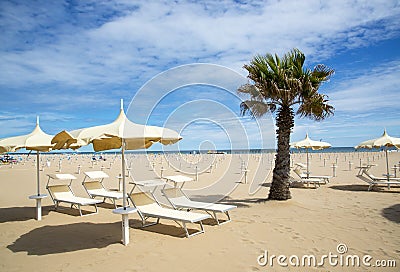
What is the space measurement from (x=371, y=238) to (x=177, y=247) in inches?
155

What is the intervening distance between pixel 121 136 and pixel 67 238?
2.69 metres

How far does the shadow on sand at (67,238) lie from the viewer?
5.60 m

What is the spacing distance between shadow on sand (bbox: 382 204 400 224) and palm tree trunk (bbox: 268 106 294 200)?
2.78 meters

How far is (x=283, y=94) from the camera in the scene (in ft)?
30.8

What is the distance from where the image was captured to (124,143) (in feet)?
19.5

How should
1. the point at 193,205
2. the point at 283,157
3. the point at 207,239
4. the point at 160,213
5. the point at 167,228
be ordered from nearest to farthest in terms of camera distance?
the point at 207,239
the point at 160,213
the point at 167,228
the point at 193,205
the point at 283,157

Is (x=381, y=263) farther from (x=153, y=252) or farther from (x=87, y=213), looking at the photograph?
(x=87, y=213)

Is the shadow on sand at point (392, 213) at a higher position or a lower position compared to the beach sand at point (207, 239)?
lower

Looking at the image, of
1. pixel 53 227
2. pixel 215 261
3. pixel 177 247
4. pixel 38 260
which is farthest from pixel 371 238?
pixel 53 227

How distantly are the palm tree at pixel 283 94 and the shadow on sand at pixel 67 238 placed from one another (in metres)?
5.66

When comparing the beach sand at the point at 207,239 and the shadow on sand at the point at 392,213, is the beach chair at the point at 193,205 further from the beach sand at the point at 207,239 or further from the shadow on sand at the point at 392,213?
the shadow on sand at the point at 392,213

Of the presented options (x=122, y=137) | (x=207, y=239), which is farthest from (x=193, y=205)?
(x=122, y=137)

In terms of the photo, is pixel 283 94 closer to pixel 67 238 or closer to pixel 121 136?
pixel 121 136

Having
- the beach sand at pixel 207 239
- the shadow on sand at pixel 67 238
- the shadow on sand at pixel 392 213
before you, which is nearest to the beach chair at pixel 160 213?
the beach sand at pixel 207 239
